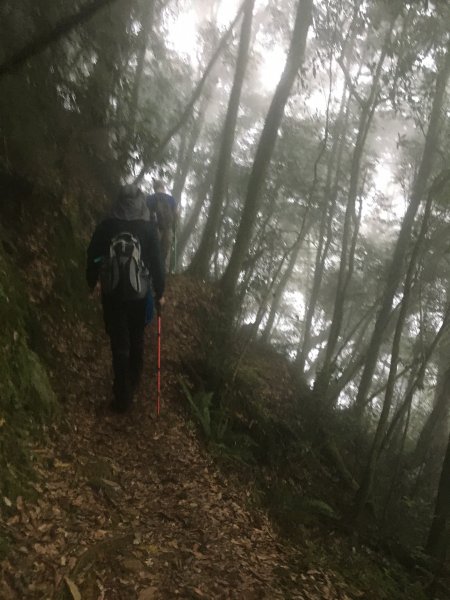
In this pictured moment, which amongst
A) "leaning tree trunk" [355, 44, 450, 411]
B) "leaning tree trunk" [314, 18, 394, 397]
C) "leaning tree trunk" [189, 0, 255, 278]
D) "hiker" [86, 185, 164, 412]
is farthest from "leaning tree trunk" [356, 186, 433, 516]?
"leaning tree trunk" [189, 0, 255, 278]

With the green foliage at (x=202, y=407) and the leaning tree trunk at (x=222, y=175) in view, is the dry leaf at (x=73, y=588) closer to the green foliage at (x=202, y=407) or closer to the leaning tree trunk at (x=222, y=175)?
the green foliage at (x=202, y=407)

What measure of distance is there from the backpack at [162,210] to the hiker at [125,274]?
3218 millimetres

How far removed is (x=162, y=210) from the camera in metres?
9.38

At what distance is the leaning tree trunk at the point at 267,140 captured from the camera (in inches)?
435

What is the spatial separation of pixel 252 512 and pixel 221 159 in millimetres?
10028

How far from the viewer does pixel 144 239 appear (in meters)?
5.83

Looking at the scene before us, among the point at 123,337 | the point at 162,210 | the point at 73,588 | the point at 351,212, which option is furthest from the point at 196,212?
the point at 73,588

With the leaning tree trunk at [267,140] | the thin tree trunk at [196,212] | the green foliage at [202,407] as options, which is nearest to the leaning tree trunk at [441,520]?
the green foliage at [202,407]

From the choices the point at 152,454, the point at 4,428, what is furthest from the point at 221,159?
the point at 4,428

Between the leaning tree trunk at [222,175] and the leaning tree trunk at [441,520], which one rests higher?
the leaning tree trunk at [222,175]

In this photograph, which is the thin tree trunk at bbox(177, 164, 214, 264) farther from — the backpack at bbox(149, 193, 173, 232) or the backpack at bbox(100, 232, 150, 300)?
the backpack at bbox(100, 232, 150, 300)

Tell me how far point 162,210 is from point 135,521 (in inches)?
243

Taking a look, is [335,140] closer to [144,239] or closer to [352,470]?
[352,470]

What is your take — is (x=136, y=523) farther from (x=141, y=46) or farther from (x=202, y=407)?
(x=141, y=46)
